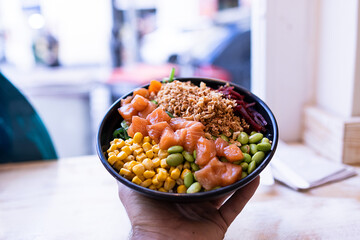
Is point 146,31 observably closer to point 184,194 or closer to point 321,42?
point 321,42

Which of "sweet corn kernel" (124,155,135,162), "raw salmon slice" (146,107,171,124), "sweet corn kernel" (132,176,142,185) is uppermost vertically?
"raw salmon slice" (146,107,171,124)

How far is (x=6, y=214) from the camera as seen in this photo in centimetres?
112

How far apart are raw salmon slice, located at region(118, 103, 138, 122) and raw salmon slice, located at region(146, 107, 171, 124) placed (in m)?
0.08

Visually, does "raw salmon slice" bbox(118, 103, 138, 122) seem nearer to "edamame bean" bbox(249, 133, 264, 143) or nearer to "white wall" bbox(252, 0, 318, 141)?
"edamame bean" bbox(249, 133, 264, 143)

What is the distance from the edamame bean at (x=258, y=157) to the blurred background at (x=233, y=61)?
715 mm

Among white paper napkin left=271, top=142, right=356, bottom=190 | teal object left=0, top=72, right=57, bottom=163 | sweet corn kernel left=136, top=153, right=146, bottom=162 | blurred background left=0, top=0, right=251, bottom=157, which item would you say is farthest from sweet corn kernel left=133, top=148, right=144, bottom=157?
blurred background left=0, top=0, right=251, bottom=157

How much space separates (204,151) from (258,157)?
0.49ft

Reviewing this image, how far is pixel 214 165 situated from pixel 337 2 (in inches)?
44.6

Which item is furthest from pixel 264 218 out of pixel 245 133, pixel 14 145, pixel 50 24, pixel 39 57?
pixel 50 24

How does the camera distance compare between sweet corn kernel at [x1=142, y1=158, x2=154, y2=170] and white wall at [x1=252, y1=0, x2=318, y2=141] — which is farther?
white wall at [x1=252, y1=0, x2=318, y2=141]

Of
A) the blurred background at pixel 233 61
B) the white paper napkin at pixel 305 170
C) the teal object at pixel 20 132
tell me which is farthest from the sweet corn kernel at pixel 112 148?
the blurred background at pixel 233 61

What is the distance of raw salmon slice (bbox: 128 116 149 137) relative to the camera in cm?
91

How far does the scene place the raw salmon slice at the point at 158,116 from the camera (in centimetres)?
90

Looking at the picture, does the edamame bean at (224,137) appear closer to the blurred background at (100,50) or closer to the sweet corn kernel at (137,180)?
the sweet corn kernel at (137,180)
